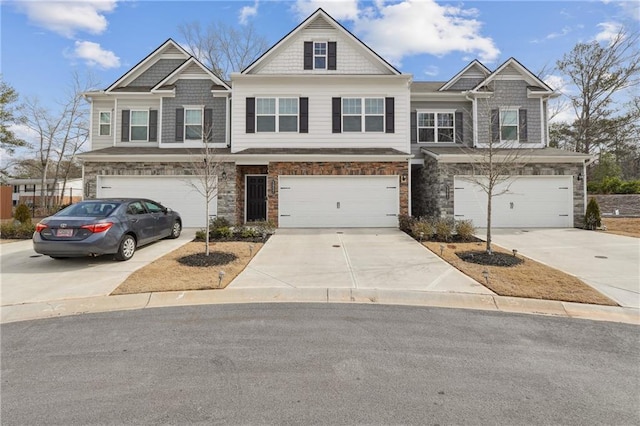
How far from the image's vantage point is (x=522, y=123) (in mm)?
16047

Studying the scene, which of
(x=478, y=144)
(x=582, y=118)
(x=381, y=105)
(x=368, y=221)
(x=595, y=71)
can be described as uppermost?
(x=595, y=71)

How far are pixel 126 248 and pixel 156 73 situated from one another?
13.1 m

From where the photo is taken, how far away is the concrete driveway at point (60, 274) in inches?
229

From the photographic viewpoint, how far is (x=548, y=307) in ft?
17.6

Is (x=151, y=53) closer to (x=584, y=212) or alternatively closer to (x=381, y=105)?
(x=381, y=105)

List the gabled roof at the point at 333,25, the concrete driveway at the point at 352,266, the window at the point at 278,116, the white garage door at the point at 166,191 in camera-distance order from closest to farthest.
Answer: the concrete driveway at the point at 352,266, the white garage door at the point at 166,191, the gabled roof at the point at 333,25, the window at the point at 278,116

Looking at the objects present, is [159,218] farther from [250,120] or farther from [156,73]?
[156,73]

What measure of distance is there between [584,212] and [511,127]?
5047mm

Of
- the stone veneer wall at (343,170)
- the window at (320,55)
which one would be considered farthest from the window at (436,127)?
the window at (320,55)

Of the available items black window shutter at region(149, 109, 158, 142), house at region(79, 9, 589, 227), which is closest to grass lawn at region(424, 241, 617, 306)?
house at region(79, 9, 589, 227)

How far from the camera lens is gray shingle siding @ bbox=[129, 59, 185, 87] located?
56.5 ft

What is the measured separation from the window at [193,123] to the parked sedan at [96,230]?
24.0 ft

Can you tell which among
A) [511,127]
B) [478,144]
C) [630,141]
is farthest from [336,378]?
[630,141]

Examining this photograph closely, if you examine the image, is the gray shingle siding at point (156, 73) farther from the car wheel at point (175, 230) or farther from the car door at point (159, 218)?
the car door at point (159, 218)
